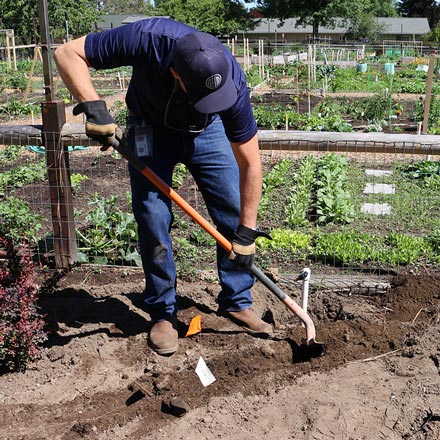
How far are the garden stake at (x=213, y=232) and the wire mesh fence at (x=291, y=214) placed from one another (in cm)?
122

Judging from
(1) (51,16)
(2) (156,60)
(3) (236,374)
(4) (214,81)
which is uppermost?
(1) (51,16)

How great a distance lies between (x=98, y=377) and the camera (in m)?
3.56

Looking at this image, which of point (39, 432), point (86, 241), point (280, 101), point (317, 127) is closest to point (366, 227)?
point (86, 241)

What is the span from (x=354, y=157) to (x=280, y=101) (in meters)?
8.11

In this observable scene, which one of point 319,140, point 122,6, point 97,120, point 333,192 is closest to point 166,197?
point 97,120

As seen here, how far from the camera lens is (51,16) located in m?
47.5

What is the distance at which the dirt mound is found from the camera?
10.1 ft

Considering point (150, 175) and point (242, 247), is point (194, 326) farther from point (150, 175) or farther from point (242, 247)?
point (150, 175)

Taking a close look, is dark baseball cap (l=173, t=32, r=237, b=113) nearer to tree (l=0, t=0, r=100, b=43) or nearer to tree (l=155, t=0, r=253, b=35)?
tree (l=0, t=0, r=100, b=43)

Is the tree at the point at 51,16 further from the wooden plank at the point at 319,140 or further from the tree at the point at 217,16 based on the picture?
the wooden plank at the point at 319,140

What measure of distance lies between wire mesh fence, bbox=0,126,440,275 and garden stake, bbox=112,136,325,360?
1218 millimetres

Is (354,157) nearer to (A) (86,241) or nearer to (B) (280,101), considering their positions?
(A) (86,241)

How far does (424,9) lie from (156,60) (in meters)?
92.9

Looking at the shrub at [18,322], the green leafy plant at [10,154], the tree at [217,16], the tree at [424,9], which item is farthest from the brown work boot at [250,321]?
the tree at [424,9]
